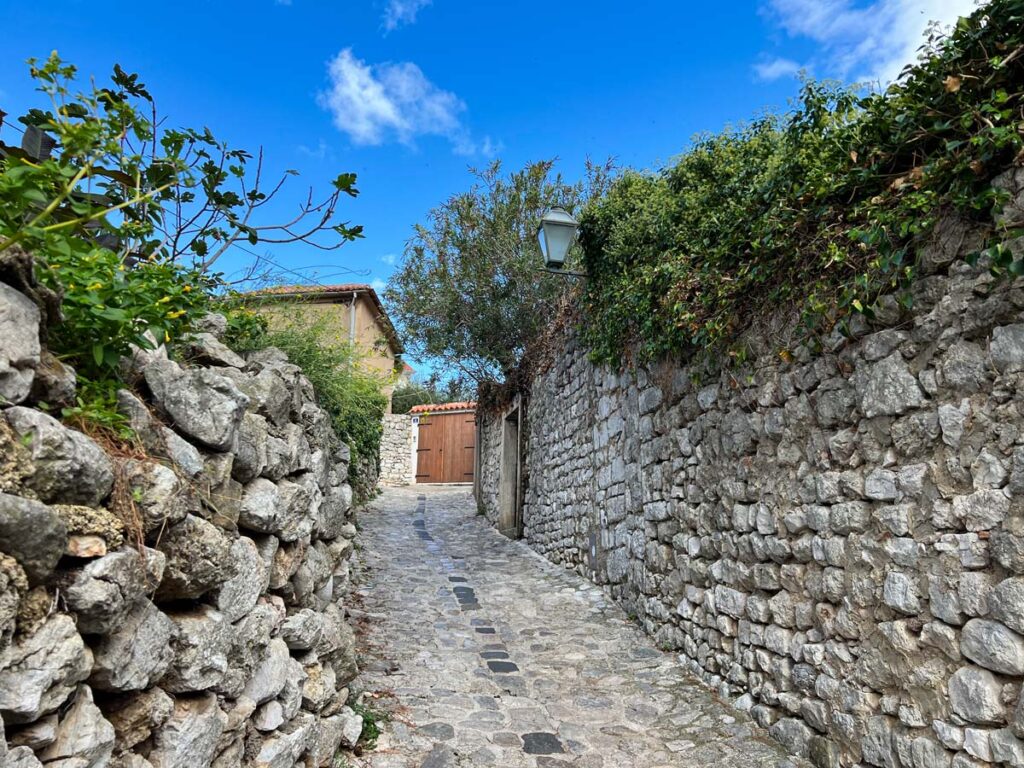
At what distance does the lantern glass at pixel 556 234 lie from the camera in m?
6.08

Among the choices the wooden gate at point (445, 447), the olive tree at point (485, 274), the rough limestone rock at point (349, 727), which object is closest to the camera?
the rough limestone rock at point (349, 727)

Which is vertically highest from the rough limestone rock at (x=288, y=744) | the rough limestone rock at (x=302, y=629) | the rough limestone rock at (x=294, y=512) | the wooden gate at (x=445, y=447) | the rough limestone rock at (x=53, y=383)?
the wooden gate at (x=445, y=447)

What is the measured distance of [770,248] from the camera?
140 inches

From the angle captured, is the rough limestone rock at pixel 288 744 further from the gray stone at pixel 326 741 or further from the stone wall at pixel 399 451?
the stone wall at pixel 399 451

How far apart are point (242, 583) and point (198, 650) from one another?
342mm

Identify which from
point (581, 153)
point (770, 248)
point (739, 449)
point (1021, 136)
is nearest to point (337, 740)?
point (739, 449)

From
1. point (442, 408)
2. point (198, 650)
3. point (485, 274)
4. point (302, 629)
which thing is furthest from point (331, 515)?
point (442, 408)

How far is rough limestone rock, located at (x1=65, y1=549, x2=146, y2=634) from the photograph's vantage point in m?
1.56

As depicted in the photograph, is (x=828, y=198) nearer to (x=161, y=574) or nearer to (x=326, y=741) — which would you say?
(x=161, y=574)

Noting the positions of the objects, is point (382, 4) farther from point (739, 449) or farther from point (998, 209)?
point (998, 209)

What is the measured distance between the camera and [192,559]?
2.02 meters

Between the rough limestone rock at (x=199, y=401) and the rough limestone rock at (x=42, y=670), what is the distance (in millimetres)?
834

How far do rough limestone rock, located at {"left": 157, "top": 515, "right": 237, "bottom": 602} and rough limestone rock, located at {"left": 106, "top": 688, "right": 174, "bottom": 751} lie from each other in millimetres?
273

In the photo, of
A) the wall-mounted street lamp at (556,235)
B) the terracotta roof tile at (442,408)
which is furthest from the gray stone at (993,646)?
the terracotta roof tile at (442,408)
